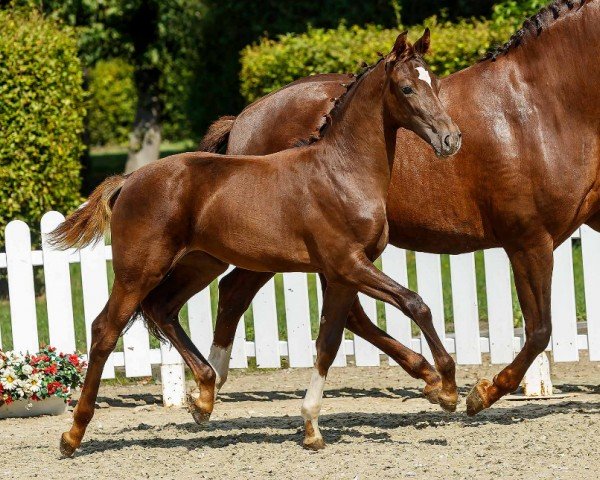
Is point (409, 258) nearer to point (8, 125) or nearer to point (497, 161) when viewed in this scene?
point (8, 125)

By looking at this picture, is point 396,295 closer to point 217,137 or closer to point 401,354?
point 401,354

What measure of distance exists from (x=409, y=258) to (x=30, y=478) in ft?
21.6

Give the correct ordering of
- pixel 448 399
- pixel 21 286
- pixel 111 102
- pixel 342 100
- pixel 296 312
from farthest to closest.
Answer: pixel 111 102
pixel 296 312
pixel 21 286
pixel 342 100
pixel 448 399

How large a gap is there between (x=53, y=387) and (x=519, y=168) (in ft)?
10.4

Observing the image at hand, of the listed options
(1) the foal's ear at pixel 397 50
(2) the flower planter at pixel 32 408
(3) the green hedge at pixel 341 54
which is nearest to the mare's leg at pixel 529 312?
(1) the foal's ear at pixel 397 50

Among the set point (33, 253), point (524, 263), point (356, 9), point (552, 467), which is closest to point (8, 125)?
point (33, 253)

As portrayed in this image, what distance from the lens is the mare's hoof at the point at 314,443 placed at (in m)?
5.62

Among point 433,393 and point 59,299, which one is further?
point 59,299

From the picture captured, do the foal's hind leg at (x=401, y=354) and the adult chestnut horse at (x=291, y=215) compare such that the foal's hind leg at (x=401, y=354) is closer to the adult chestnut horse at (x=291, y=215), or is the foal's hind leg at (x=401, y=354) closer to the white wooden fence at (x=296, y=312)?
the adult chestnut horse at (x=291, y=215)

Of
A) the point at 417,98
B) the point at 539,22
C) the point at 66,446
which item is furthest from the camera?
the point at 539,22

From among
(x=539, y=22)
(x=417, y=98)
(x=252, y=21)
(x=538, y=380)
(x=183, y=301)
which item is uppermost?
(x=252, y=21)

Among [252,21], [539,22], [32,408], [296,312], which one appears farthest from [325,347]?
[252,21]

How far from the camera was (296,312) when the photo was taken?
310 inches

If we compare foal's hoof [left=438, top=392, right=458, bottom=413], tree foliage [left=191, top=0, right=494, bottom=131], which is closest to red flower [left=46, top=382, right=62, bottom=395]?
foal's hoof [left=438, top=392, right=458, bottom=413]
